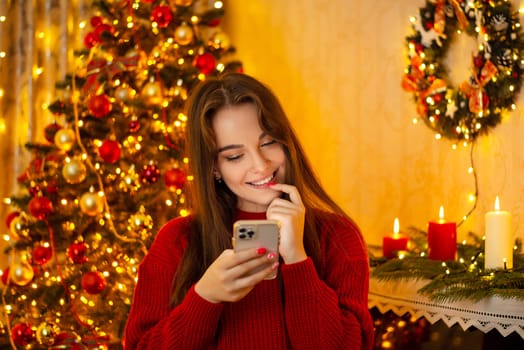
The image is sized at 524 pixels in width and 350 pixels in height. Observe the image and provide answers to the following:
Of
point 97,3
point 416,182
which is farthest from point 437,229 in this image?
point 97,3

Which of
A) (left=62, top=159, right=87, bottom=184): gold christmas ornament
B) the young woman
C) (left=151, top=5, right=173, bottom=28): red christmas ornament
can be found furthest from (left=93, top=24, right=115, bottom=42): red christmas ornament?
the young woman

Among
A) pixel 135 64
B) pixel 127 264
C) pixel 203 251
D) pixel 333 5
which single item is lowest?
pixel 127 264

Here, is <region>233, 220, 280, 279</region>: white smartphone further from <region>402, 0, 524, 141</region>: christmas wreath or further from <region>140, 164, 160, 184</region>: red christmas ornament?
<region>140, 164, 160, 184</region>: red christmas ornament

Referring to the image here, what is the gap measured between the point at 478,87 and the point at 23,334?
2.00 metres

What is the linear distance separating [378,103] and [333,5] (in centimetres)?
48

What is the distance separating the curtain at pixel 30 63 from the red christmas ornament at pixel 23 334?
0.83 m

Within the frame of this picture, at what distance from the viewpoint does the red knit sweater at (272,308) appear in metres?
1.46

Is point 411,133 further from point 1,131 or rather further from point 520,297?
point 1,131

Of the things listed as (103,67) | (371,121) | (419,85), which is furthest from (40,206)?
(419,85)

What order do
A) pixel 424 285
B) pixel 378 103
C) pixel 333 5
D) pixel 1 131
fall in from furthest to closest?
pixel 1 131 → pixel 333 5 → pixel 378 103 → pixel 424 285

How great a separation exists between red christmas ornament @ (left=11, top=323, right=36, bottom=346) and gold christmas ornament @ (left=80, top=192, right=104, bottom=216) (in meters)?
0.59

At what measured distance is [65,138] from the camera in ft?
9.60

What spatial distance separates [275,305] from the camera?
1.55 metres

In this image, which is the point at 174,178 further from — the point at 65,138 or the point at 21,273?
the point at 21,273
